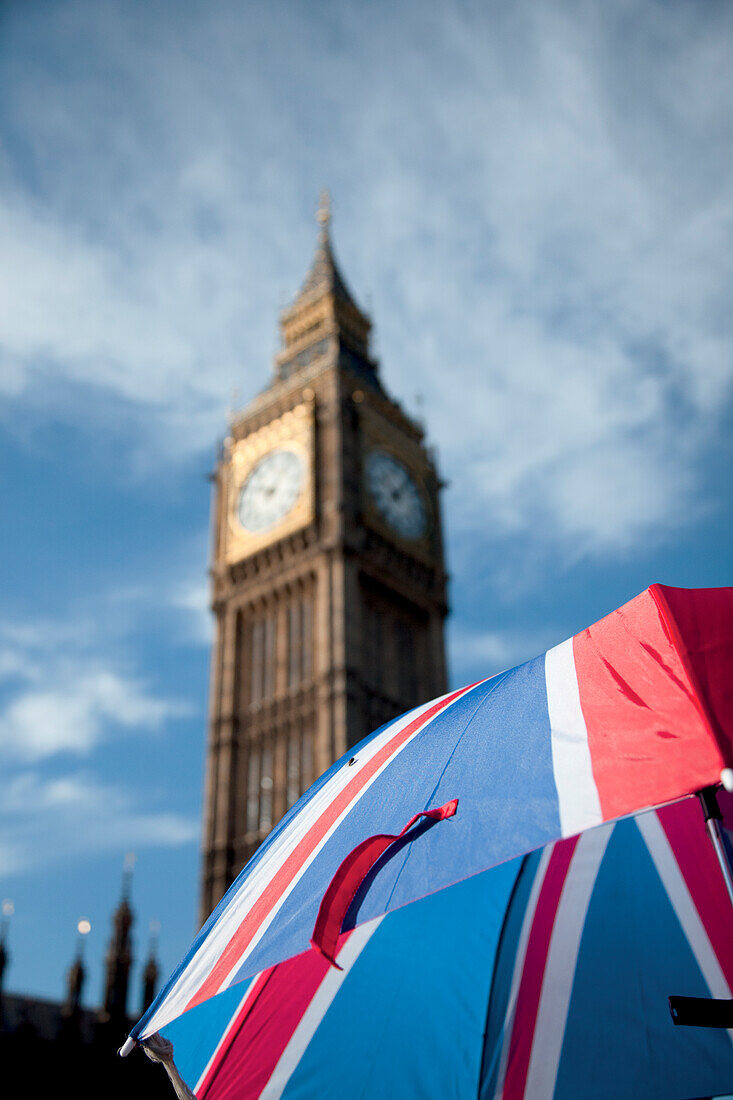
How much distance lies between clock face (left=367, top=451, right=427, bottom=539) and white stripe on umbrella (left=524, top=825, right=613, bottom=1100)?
31.8 meters

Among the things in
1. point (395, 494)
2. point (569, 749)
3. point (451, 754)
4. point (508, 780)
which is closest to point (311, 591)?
point (395, 494)

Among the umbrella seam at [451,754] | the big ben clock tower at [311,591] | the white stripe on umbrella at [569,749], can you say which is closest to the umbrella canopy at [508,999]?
the umbrella seam at [451,754]

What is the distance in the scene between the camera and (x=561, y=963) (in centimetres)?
589

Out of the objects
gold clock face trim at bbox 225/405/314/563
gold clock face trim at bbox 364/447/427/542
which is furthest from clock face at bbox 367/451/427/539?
gold clock face trim at bbox 225/405/314/563

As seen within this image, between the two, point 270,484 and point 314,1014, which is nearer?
point 314,1014

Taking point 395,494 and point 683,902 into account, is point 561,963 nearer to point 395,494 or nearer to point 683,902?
point 683,902

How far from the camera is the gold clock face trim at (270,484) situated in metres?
36.9

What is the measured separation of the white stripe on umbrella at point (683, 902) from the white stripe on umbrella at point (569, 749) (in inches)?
63.7

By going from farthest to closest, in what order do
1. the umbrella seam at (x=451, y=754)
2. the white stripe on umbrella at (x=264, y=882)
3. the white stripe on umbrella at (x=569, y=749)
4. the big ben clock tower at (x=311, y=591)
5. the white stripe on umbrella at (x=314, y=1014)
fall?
the big ben clock tower at (x=311, y=591)
the white stripe on umbrella at (x=314, y=1014)
the white stripe on umbrella at (x=264, y=882)
the umbrella seam at (x=451, y=754)
the white stripe on umbrella at (x=569, y=749)

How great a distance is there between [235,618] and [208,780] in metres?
6.76

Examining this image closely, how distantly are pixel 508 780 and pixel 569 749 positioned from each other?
1.15 ft

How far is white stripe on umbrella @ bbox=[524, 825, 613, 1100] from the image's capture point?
551 cm

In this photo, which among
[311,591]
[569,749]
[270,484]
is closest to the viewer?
[569,749]

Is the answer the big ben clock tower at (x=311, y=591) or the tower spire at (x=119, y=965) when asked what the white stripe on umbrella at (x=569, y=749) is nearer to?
the big ben clock tower at (x=311, y=591)
